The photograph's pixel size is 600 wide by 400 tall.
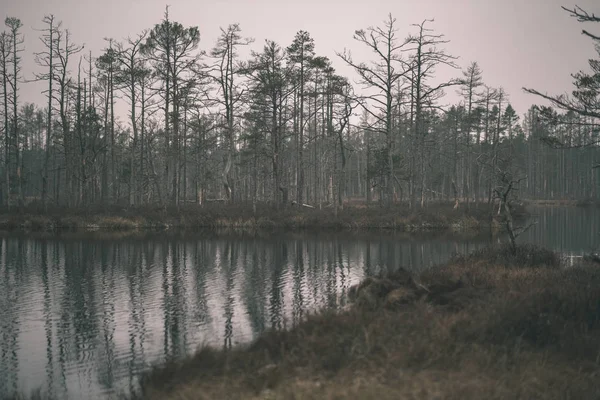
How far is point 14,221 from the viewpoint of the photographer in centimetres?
3712

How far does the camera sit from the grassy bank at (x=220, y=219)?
37.2 m

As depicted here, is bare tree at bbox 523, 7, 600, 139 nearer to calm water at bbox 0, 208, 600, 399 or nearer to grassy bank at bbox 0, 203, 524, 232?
calm water at bbox 0, 208, 600, 399

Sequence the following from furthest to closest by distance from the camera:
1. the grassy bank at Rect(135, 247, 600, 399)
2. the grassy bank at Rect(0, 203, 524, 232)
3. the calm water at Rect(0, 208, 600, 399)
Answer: the grassy bank at Rect(0, 203, 524, 232) → the calm water at Rect(0, 208, 600, 399) → the grassy bank at Rect(135, 247, 600, 399)

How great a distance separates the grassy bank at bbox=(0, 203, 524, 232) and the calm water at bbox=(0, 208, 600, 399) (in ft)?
20.7

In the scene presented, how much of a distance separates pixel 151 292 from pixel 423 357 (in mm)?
10821

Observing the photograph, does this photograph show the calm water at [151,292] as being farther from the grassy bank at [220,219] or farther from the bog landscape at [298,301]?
the grassy bank at [220,219]

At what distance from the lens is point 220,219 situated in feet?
127

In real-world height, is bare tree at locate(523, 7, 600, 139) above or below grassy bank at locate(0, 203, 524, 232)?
above

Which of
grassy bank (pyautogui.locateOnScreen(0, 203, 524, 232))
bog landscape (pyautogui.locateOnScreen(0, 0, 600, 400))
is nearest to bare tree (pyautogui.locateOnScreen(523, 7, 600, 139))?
bog landscape (pyautogui.locateOnScreen(0, 0, 600, 400))

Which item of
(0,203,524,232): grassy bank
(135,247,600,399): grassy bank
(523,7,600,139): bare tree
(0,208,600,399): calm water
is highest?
(523,7,600,139): bare tree

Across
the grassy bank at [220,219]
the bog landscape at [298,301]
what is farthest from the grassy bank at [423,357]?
the grassy bank at [220,219]

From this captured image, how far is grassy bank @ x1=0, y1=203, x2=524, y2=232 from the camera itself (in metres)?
37.2

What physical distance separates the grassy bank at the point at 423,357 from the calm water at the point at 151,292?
1.97 metres

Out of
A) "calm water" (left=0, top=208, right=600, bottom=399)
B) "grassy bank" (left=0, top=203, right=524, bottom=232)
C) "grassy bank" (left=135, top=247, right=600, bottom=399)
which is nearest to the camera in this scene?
"grassy bank" (left=135, top=247, right=600, bottom=399)
